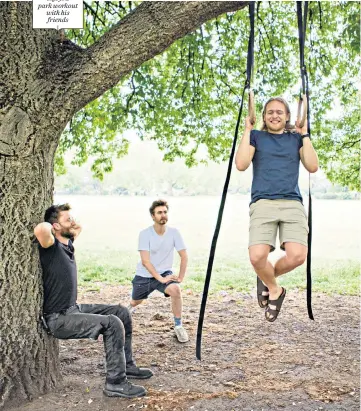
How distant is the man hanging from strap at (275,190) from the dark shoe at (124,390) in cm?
145

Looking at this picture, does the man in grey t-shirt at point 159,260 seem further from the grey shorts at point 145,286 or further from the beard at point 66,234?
the beard at point 66,234

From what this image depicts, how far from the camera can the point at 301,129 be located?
4375 millimetres

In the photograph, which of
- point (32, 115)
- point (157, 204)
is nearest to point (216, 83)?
point (157, 204)

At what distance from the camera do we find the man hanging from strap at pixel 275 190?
13.9ft

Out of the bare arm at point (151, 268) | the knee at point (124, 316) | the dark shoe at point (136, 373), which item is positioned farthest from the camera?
the bare arm at point (151, 268)

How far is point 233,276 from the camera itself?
12.3 meters

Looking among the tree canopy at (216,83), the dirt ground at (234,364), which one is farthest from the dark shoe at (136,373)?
the tree canopy at (216,83)

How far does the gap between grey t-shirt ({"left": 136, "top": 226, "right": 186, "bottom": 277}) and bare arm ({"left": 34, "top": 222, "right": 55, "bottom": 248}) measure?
1.88 meters

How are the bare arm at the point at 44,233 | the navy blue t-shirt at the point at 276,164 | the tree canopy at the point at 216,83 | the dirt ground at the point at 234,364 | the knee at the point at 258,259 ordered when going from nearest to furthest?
the knee at the point at 258,259 → the navy blue t-shirt at the point at 276,164 → the bare arm at the point at 44,233 → the dirt ground at the point at 234,364 → the tree canopy at the point at 216,83

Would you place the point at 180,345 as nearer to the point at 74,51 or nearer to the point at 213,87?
the point at 74,51

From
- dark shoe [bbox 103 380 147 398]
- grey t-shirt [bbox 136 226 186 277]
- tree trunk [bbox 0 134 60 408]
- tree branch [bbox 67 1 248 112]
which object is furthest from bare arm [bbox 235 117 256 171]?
grey t-shirt [bbox 136 226 186 277]

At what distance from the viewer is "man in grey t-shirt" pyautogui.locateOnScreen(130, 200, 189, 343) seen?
20.5ft

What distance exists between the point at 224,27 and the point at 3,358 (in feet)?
20.5

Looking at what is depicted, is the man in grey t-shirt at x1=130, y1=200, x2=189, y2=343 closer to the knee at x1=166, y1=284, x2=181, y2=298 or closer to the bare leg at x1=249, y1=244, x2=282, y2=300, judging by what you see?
the knee at x1=166, y1=284, x2=181, y2=298
